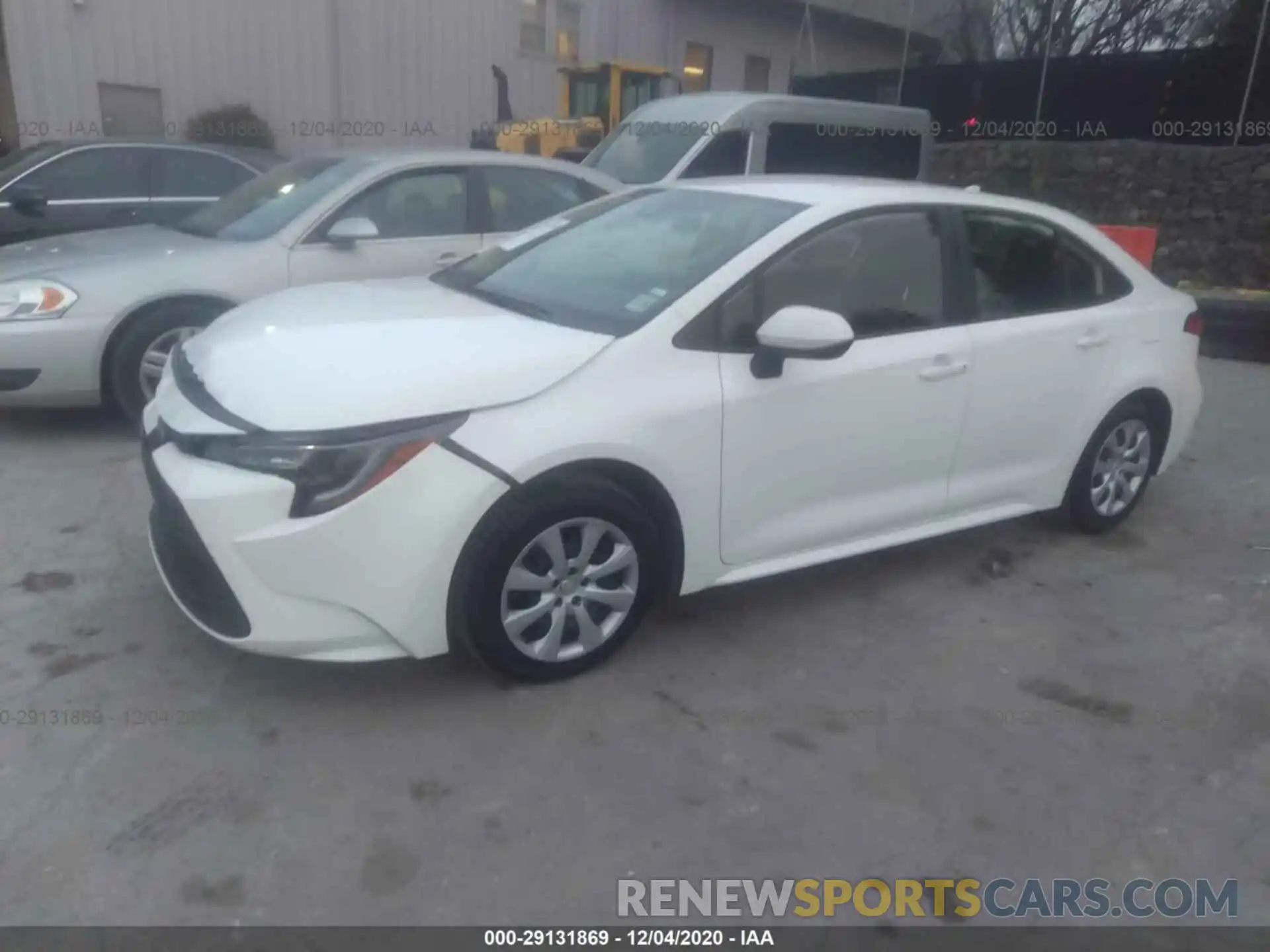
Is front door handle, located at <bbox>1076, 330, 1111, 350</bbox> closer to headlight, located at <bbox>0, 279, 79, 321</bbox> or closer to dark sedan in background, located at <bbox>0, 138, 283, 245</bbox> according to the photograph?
headlight, located at <bbox>0, 279, 79, 321</bbox>

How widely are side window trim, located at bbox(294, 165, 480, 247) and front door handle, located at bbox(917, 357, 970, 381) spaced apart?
3.11 metres

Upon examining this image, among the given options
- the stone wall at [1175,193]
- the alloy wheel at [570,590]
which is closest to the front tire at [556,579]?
the alloy wheel at [570,590]

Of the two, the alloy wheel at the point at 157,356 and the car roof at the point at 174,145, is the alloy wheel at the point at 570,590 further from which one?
the car roof at the point at 174,145

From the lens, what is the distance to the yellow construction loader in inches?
591

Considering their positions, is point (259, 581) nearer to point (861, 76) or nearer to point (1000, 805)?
point (1000, 805)

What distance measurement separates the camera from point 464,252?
6.02 metres

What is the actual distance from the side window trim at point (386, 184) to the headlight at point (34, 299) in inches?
44.6

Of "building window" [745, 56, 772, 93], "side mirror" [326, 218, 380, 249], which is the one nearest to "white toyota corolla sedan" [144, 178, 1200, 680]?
"side mirror" [326, 218, 380, 249]

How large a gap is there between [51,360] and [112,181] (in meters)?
3.29

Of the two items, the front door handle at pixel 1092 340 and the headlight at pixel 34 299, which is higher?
the front door handle at pixel 1092 340

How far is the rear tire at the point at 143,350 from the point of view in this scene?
5.23 metres

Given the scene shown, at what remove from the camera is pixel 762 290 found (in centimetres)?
351
